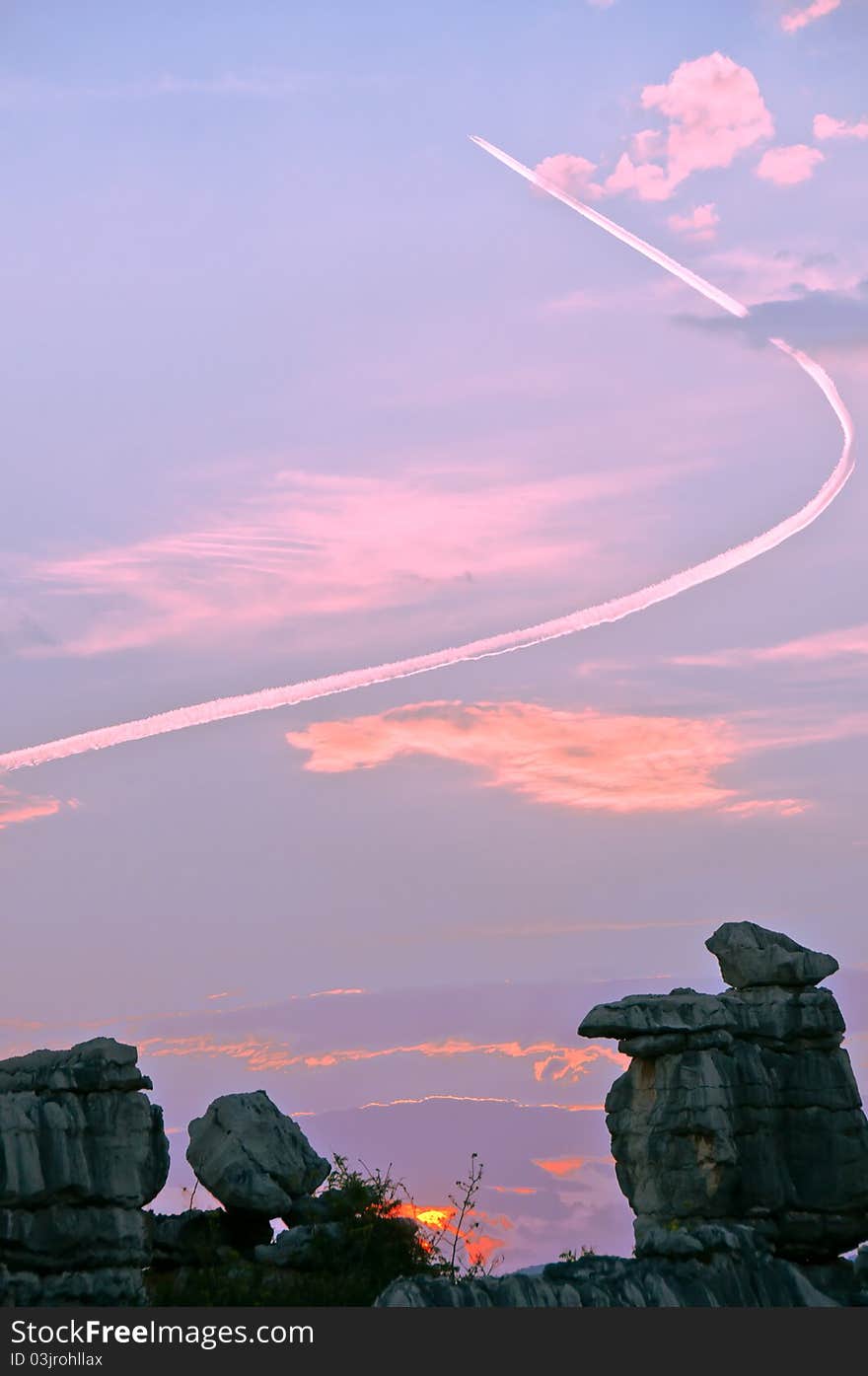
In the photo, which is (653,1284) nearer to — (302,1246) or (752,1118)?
(752,1118)

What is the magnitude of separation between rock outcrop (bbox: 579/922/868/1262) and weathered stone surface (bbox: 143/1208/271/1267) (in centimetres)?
1063

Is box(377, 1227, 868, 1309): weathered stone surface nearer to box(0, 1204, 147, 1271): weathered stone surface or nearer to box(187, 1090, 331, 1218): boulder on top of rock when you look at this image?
box(0, 1204, 147, 1271): weathered stone surface

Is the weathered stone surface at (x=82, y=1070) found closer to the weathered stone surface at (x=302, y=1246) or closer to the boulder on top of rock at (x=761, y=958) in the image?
the weathered stone surface at (x=302, y=1246)

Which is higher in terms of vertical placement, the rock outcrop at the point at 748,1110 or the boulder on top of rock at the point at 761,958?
the boulder on top of rock at the point at 761,958

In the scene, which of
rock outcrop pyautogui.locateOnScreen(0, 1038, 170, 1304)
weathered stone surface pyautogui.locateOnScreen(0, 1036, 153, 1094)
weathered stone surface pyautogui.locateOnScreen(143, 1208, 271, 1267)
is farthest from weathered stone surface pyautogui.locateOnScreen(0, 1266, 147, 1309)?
weathered stone surface pyautogui.locateOnScreen(143, 1208, 271, 1267)

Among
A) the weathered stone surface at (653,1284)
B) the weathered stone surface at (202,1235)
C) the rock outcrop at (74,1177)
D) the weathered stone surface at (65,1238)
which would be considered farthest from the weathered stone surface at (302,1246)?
the weathered stone surface at (653,1284)

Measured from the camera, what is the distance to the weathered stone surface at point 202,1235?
49531 mm

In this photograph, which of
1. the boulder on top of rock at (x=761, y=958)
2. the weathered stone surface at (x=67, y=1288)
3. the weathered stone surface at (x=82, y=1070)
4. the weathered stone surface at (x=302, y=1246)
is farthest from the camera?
the boulder on top of rock at (x=761, y=958)

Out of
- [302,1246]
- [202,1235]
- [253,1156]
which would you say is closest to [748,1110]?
[302,1246]

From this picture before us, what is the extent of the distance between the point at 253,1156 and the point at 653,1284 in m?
17.5

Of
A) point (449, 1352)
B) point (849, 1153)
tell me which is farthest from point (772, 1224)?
point (449, 1352)

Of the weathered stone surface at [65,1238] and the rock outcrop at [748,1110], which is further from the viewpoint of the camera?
the rock outcrop at [748,1110]

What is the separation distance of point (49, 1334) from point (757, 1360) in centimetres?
1392

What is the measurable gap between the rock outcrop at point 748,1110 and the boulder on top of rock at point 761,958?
5 cm
